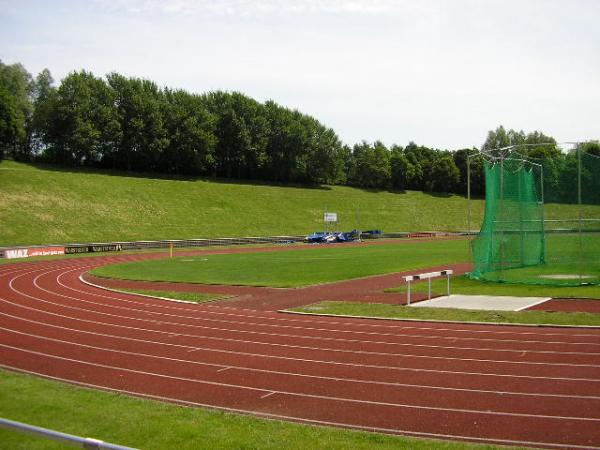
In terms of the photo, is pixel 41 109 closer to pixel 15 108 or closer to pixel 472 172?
pixel 15 108

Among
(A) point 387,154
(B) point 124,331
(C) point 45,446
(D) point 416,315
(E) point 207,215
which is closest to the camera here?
(C) point 45,446

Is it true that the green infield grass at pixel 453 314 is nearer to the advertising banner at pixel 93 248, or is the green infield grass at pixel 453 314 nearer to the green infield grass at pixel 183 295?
the green infield grass at pixel 183 295

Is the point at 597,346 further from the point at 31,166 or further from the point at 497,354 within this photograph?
the point at 31,166

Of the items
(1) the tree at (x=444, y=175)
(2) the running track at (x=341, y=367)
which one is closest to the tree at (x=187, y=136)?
(1) the tree at (x=444, y=175)

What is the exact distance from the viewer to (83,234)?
5834 cm

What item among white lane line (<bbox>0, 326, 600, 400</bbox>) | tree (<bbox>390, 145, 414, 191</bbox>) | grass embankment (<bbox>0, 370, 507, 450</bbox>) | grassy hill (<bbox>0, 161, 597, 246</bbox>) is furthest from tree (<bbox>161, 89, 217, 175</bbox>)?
grass embankment (<bbox>0, 370, 507, 450</bbox>)

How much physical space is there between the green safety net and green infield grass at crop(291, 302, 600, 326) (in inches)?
291

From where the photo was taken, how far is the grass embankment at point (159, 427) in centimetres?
732

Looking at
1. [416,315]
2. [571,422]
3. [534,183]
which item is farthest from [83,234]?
[571,422]

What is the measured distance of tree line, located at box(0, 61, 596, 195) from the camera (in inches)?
3243

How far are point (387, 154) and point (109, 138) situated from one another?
54.4m

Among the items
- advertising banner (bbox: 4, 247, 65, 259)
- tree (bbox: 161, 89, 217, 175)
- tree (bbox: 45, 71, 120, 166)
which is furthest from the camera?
tree (bbox: 161, 89, 217, 175)

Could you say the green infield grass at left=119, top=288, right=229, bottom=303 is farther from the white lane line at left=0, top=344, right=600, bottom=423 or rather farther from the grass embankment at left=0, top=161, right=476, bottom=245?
the grass embankment at left=0, top=161, right=476, bottom=245

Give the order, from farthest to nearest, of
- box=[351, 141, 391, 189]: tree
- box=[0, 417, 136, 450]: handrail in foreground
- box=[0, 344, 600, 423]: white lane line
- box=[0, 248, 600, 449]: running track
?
1. box=[351, 141, 391, 189]: tree
2. box=[0, 248, 600, 449]: running track
3. box=[0, 344, 600, 423]: white lane line
4. box=[0, 417, 136, 450]: handrail in foreground
